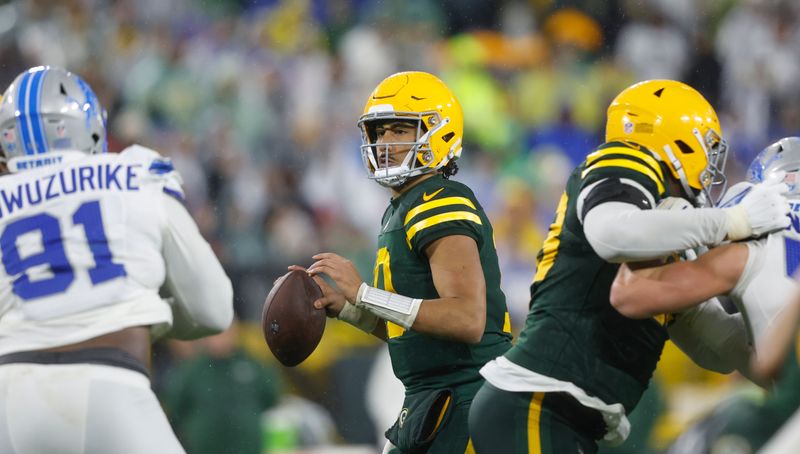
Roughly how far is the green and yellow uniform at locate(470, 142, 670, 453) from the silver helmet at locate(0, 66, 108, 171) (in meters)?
1.55

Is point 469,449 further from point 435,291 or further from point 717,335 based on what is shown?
point 717,335

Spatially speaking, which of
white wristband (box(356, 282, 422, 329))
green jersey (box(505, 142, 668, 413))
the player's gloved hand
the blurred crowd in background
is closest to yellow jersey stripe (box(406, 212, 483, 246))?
white wristband (box(356, 282, 422, 329))

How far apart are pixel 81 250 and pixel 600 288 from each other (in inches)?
60.2

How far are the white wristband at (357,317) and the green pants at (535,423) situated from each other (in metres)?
0.64

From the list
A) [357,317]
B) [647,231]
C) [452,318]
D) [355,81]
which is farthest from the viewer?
[355,81]

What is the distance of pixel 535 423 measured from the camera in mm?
3283

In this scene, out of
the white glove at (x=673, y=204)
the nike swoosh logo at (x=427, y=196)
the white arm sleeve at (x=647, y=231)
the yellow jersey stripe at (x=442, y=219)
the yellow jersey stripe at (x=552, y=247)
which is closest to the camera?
the white arm sleeve at (x=647, y=231)

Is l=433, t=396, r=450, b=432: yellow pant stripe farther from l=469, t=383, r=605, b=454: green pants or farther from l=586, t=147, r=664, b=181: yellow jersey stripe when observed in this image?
l=586, t=147, r=664, b=181: yellow jersey stripe

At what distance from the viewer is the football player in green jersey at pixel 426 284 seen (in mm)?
3459

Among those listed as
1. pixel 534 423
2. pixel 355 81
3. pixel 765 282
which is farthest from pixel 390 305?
pixel 355 81

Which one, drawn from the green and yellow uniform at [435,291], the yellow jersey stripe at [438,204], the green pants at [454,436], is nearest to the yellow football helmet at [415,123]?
the green and yellow uniform at [435,291]

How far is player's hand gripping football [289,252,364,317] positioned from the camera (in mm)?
3574

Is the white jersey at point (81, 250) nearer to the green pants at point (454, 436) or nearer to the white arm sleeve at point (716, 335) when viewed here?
the green pants at point (454, 436)

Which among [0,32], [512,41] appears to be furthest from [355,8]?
[0,32]
